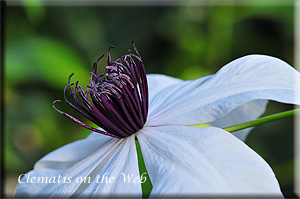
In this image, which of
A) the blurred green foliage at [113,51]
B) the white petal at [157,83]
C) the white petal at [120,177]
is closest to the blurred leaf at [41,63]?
the blurred green foliage at [113,51]

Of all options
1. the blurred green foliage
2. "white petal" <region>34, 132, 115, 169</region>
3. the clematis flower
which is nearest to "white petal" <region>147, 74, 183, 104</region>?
the clematis flower

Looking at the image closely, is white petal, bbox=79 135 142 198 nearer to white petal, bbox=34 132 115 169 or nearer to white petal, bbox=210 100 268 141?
white petal, bbox=34 132 115 169

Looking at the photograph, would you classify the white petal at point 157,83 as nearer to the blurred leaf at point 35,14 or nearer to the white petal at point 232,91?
the white petal at point 232,91

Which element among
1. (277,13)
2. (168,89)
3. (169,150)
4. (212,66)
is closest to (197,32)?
(212,66)

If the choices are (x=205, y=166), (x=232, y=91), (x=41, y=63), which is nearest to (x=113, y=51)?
(x=41, y=63)

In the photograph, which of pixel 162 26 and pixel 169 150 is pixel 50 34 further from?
pixel 169 150

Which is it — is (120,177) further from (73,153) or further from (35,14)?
(35,14)
